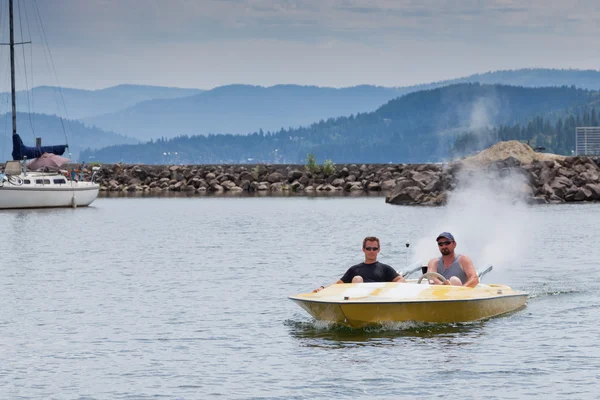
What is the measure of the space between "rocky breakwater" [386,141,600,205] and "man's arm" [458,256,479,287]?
63.5 metres

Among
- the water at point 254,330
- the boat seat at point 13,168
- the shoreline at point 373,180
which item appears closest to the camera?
the water at point 254,330

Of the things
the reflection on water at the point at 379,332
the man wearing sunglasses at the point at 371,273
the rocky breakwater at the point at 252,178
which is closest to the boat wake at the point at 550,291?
the reflection on water at the point at 379,332

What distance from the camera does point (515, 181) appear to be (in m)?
94.4

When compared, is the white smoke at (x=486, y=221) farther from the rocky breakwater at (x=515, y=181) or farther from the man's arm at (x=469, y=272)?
the man's arm at (x=469, y=272)

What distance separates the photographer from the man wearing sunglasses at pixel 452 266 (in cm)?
2700

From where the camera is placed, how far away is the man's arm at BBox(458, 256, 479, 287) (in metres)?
27.1

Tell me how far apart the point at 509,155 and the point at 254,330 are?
79633mm

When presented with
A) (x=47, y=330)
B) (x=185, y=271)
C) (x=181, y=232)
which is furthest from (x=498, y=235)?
(x=47, y=330)

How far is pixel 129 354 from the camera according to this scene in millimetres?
24281

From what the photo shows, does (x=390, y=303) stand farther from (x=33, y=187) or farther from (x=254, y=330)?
(x=33, y=187)

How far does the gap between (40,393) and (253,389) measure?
3572 millimetres

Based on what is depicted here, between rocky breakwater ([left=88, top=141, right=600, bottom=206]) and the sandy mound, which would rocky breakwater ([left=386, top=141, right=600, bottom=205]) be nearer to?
rocky breakwater ([left=88, top=141, right=600, bottom=206])

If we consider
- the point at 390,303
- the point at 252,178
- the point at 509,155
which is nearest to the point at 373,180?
the point at 252,178

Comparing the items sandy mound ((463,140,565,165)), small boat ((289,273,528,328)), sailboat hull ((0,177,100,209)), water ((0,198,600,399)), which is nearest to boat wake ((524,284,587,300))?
water ((0,198,600,399))
